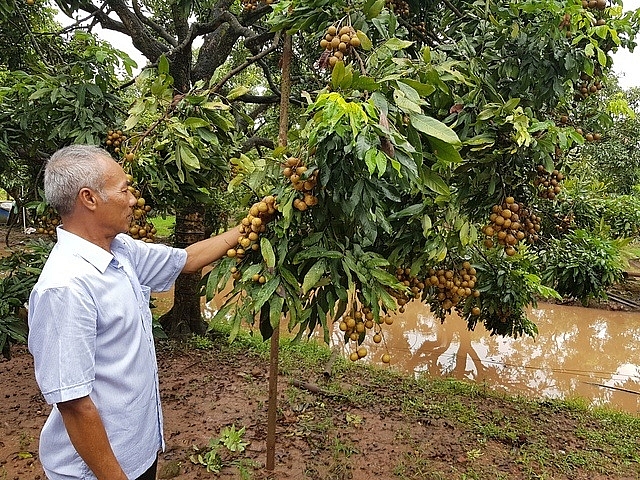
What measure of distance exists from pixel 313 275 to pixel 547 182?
1.12m

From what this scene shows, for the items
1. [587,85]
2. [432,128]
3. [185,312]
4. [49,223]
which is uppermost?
[587,85]

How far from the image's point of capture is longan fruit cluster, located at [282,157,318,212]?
5.02 feet

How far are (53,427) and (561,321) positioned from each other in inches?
327

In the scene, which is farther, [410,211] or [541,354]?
[541,354]

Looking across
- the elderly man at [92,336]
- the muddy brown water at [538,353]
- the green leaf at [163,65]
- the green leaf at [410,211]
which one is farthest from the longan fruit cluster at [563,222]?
the elderly man at [92,336]

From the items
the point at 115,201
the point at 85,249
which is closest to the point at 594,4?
the point at 115,201

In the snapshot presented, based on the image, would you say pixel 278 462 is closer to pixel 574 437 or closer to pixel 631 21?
pixel 574 437

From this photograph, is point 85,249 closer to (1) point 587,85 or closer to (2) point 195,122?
(2) point 195,122

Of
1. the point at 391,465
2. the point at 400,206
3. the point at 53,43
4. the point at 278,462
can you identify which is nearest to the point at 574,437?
the point at 391,465

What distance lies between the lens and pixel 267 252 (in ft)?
5.22

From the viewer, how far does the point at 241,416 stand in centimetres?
340

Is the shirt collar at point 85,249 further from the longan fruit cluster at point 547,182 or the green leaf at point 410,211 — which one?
the longan fruit cluster at point 547,182

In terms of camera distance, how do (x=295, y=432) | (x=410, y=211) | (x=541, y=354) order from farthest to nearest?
(x=541, y=354) < (x=295, y=432) < (x=410, y=211)

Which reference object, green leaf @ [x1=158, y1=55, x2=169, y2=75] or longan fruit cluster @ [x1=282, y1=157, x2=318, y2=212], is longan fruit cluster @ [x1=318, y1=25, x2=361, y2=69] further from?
green leaf @ [x1=158, y1=55, x2=169, y2=75]
